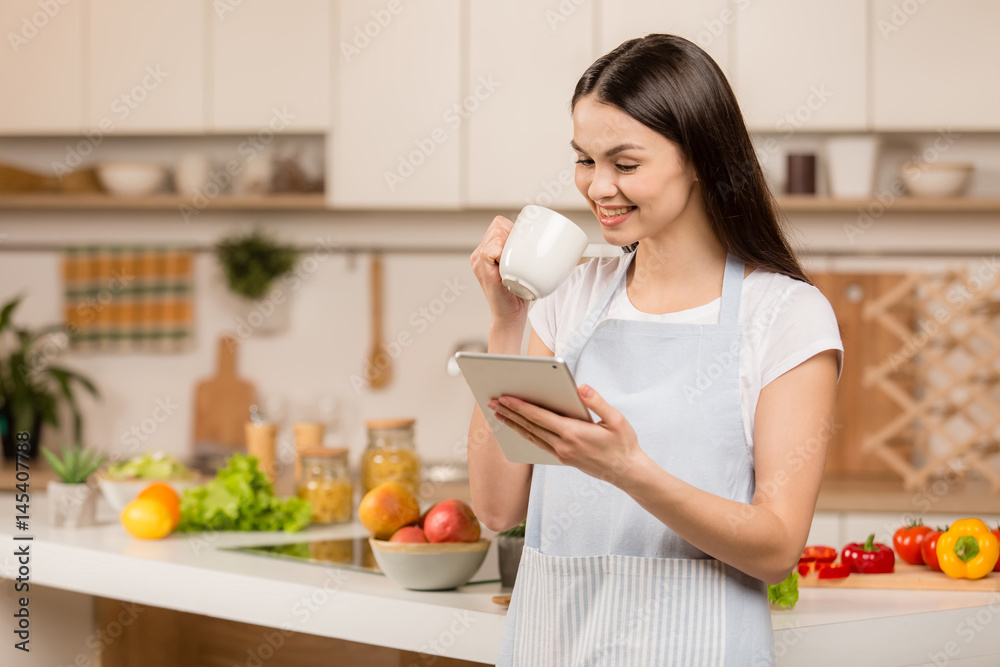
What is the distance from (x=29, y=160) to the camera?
128 inches

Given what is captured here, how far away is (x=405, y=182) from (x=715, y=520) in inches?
84.9

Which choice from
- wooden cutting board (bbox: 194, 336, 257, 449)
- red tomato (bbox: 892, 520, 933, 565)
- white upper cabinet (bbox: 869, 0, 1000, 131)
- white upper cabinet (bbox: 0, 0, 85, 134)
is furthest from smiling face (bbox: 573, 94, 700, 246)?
white upper cabinet (bbox: 0, 0, 85, 134)

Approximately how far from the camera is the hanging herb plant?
9.94 ft

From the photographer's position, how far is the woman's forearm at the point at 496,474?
0.98m

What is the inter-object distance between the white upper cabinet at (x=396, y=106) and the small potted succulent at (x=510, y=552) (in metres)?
1.64

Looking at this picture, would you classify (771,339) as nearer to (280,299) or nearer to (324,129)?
(324,129)

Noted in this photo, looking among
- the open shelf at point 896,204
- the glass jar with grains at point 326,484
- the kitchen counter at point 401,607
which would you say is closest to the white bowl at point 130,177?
the glass jar with grains at point 326,484

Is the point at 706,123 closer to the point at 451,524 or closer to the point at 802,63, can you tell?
the point at 451,524

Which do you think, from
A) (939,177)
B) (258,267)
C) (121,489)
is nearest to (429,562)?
(121,489)

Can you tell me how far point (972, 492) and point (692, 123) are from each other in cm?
213

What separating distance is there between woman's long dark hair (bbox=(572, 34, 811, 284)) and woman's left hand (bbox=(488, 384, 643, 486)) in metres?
0.28

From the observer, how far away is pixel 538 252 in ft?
2.95

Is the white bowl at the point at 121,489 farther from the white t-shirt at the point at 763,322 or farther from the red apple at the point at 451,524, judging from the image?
the white t-shirt at the point at 763,322

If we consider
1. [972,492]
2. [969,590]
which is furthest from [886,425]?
[969,590]
